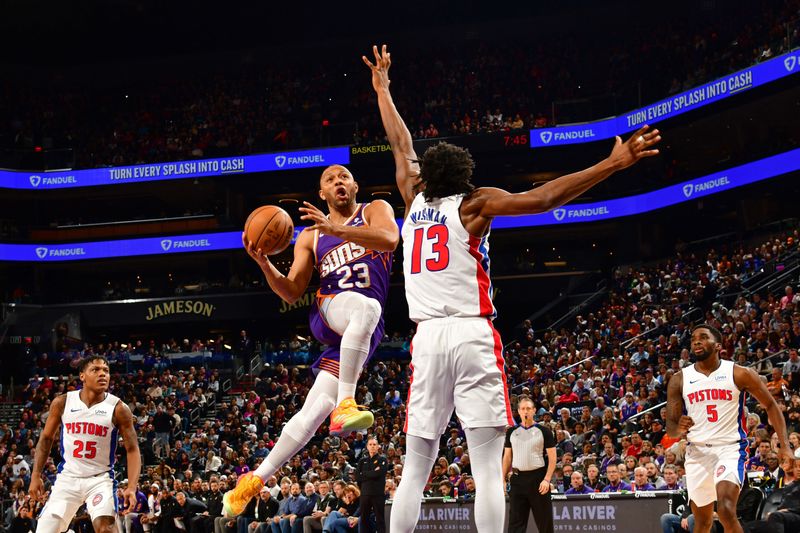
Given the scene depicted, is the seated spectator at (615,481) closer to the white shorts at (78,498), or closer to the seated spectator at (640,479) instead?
the seated spectator at (640,479)

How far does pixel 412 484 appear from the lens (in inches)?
211

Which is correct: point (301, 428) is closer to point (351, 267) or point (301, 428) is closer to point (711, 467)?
point (351, 267)

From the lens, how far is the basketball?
691cm

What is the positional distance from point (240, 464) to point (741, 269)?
14008 mm

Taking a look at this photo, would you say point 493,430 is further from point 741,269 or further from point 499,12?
point 499,12

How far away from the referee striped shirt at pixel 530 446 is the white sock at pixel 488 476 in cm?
678

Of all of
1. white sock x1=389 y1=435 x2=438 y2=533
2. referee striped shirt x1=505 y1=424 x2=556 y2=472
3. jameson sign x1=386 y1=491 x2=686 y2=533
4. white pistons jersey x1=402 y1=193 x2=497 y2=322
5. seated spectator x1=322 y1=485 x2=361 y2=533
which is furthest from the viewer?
seated spectator x1=322 y1=485 x2=361 y2=533

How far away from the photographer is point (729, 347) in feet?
65.5

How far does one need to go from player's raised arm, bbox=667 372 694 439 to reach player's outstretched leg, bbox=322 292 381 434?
3.08m

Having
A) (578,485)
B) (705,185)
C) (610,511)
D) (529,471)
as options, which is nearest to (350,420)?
(529,471)

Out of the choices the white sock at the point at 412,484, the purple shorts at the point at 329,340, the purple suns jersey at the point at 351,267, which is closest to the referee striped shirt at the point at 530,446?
the purple shorts at the point at 329,340

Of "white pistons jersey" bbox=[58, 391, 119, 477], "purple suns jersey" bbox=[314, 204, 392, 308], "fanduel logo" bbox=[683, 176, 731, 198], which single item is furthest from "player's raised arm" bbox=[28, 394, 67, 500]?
"fanduel logo" bbox=[683, 176, 731, 198]

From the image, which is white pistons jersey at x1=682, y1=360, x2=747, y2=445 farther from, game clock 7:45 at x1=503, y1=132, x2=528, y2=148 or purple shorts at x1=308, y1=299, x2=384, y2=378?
game clock 7:45 at x1=503, y1=132, x2=528, y2=148

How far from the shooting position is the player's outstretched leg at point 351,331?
6.55 meters
